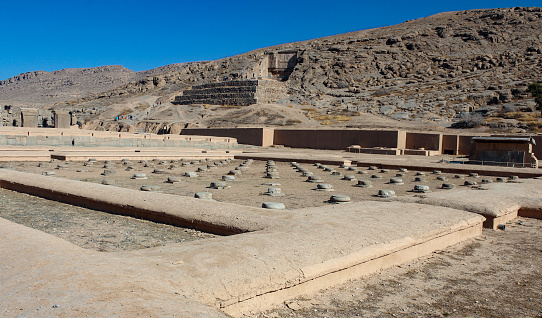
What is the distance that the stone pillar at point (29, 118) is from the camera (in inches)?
985

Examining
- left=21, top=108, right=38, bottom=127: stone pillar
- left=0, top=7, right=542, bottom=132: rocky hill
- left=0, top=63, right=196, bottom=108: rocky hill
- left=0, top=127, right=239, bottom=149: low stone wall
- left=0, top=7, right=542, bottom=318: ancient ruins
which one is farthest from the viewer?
left=0, top=63, right=196, bottom=108: rocky hill

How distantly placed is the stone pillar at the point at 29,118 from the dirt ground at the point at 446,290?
2578 cm

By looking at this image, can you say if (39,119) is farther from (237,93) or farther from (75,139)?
(237,93)

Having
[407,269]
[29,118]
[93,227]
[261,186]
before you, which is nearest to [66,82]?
[29,118]

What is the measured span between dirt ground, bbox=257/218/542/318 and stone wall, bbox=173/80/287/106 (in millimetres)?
45542

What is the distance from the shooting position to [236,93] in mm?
51594

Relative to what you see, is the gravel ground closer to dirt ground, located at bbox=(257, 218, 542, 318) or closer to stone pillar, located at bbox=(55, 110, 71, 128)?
dirt ground, located at bbox=(257, 218, 542, 318)

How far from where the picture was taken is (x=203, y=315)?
215cm

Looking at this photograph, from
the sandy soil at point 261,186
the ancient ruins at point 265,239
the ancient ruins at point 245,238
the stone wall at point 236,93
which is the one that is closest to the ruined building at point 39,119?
the ancient ruins at point 265,239

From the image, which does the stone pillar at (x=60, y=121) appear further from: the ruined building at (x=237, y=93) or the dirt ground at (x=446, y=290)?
the dirt ground at (x=446, y=290)

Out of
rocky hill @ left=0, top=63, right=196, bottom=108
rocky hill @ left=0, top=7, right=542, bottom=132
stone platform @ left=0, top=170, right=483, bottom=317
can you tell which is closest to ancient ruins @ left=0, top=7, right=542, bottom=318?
stone platform @ left=0, top=170, right=483, bottom=317

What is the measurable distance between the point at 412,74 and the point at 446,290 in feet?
179

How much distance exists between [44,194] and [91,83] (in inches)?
5305

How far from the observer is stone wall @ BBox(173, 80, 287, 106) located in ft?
165
